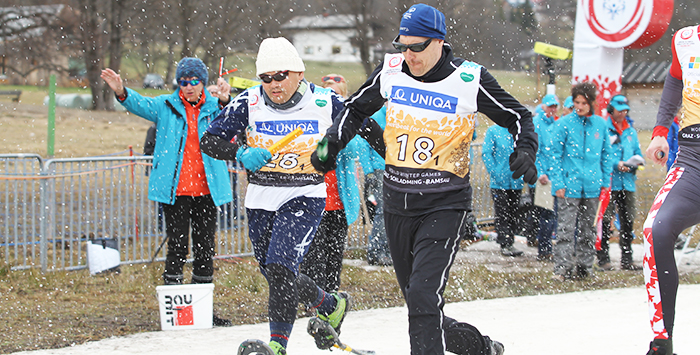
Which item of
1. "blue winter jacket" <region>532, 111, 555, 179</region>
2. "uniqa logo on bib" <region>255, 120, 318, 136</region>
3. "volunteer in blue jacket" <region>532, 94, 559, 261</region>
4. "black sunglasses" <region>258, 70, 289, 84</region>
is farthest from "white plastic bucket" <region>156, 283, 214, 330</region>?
"volunteer in blue jacket" <region>532, 94, 559, 261</region>

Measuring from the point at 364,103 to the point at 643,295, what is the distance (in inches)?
163

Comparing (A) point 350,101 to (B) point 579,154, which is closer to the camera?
(A) point 350,101

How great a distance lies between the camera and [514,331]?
17.8 feet

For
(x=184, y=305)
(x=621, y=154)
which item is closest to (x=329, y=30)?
(x=621, y=154)

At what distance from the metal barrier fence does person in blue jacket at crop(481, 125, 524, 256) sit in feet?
8.14

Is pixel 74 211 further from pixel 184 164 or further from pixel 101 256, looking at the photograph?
pixel 184 164

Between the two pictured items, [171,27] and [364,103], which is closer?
[364,103]

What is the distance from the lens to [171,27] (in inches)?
930

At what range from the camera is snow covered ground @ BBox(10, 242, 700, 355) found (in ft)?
16.1

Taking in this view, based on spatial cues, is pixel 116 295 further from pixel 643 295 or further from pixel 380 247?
pixel 643 295

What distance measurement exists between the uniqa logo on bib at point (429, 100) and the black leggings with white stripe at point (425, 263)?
55 cm

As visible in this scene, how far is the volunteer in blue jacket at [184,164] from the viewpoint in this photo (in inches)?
229

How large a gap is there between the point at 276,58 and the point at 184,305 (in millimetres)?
2111

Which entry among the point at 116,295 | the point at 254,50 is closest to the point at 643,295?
the point at 116,295
